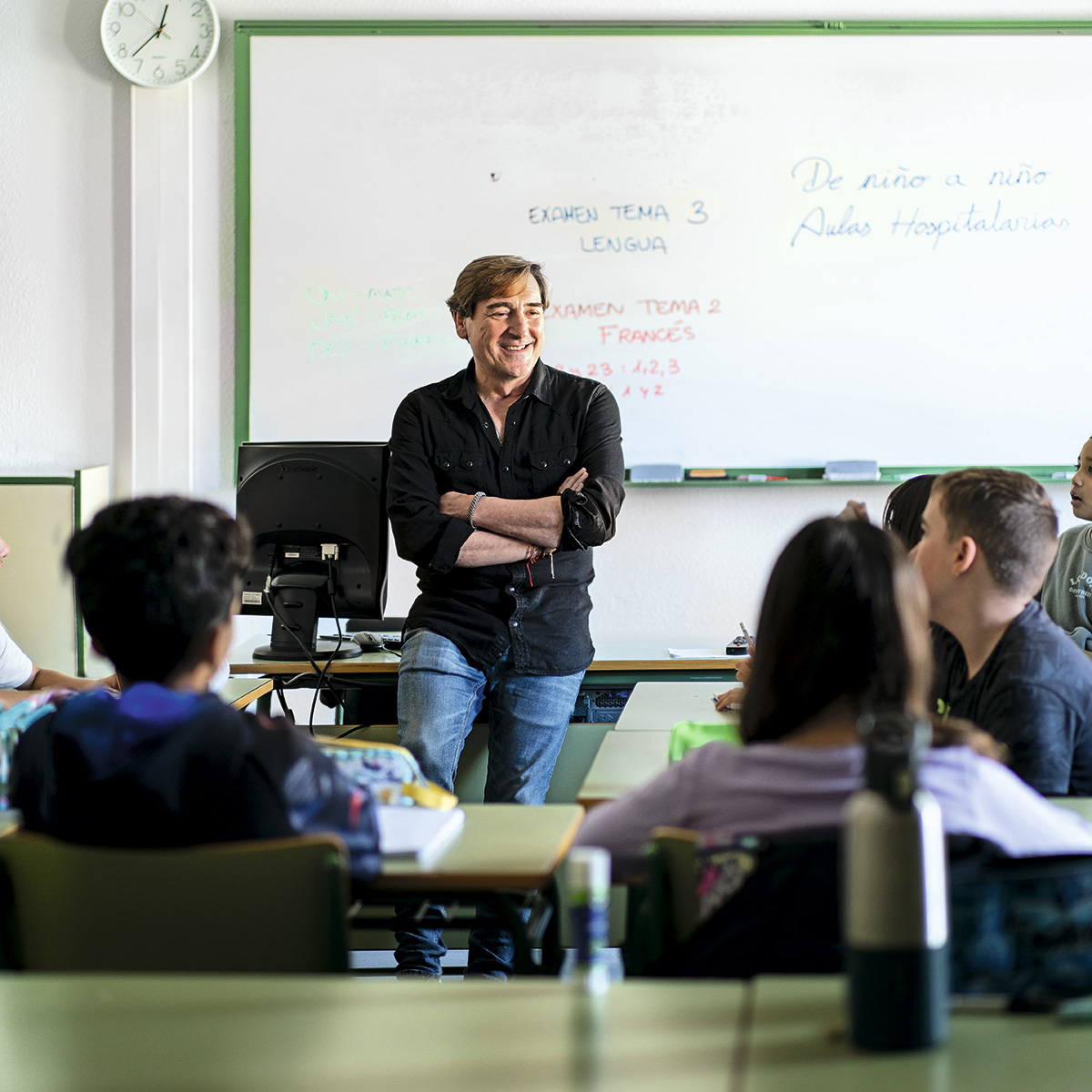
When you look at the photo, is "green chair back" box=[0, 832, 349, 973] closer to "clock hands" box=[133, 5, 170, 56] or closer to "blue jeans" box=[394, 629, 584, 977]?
"blue jeans" box=[394, 629, 584, 977]

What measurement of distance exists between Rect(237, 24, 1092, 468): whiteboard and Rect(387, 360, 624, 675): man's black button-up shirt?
47.5 inches

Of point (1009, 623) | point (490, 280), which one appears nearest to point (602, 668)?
point (490, 280)

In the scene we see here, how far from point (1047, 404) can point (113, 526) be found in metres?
3.49

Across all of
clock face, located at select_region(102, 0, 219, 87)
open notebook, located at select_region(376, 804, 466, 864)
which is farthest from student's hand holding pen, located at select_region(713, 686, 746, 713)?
clock face, located at select_region(102, 0, 219, 87)

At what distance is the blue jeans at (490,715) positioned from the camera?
2705 millimetres

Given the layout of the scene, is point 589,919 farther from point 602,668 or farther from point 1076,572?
point 1076,572

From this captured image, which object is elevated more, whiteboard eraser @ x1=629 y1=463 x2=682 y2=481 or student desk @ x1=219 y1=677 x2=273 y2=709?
whiteboard eraser @ x1=629 y1=463 x2=682 y2=481

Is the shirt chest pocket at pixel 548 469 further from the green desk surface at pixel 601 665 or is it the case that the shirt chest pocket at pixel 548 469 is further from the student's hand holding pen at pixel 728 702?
the student's hand holding pen at pixel 728 702

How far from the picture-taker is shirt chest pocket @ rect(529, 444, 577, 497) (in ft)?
9.55

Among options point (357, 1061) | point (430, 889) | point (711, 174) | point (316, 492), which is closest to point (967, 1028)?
point (357, 1061)

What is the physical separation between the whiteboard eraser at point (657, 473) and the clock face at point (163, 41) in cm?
199

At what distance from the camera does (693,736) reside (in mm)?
2057

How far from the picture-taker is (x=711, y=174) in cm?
407

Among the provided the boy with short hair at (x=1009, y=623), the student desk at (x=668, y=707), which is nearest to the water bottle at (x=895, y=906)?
the boy with short hair at (x=1009, y=623)
